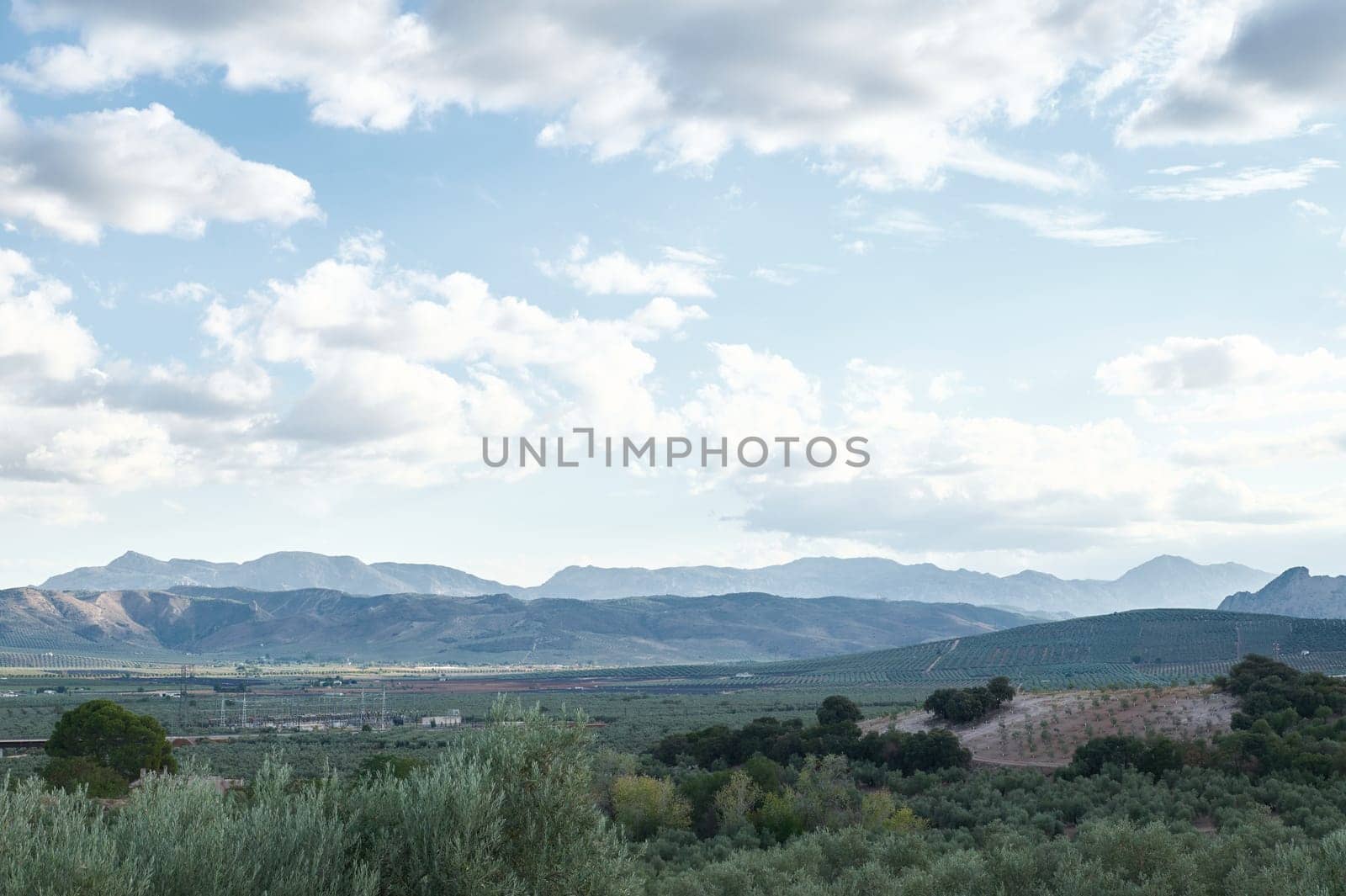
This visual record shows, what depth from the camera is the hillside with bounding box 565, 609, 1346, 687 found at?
136125 mm

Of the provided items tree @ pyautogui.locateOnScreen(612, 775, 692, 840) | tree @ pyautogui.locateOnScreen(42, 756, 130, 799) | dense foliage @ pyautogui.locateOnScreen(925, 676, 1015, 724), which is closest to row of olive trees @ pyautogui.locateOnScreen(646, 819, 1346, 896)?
tree @ pyautogui.locateOnScreen(612, 775, 692, 840)

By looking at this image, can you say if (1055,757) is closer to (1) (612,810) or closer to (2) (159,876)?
(1) (612,810)

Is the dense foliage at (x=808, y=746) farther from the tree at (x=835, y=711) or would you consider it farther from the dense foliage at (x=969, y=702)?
the dense foliage at (x=969, y=702)

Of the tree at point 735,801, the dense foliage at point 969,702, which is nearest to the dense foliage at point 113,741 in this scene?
the tree at point 735,801

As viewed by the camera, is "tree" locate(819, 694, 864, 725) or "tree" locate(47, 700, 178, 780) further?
"tree" locate(819, 694, 864, 725)

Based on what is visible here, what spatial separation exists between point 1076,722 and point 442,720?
62118mm

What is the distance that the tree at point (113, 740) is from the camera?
51.1 meters

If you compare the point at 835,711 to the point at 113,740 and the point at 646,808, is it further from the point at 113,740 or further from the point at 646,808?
the point at 113,740

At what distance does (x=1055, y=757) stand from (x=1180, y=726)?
6430 mm

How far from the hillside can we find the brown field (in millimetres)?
69401

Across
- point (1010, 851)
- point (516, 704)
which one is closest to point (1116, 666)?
point (1010, 851)

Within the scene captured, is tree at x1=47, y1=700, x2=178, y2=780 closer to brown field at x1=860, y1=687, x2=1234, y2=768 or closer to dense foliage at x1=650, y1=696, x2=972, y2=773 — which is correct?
dense foliage at x1=650, y1=696, x2=972, y2=773

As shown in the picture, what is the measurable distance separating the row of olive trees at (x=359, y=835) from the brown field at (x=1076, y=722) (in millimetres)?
35368

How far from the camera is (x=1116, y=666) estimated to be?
149500mm
